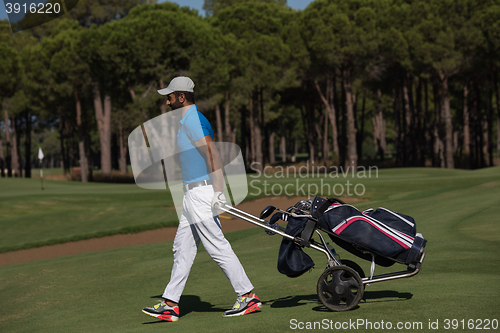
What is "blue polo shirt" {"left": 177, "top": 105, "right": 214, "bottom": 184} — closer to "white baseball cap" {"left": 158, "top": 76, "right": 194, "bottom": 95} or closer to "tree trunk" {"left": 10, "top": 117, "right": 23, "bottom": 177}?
A: "white baseball cap" {"left": 158, "top": 76, "right": 194, "bottom": 95}

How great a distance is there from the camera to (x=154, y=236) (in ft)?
51.6

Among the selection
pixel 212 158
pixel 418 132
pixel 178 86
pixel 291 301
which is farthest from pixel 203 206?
pixel 418 132

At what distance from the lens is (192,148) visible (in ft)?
17.5

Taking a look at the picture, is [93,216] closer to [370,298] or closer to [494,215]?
[494,215]

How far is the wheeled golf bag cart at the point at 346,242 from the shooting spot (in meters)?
4.84

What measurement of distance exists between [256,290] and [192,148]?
7.74ft

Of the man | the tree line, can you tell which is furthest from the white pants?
the tree line

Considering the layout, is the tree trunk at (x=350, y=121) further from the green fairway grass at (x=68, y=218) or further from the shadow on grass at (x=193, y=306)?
the shadow on grass at (x=193, y=306)

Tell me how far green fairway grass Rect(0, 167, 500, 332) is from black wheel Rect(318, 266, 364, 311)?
0.35 ft

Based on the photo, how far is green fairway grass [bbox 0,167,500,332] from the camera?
4.49 metres

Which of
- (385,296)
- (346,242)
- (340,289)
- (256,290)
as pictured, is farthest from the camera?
(256,290)

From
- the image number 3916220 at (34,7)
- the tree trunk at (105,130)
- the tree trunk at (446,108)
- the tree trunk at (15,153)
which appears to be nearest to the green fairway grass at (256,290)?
the image number 3916220 at (34,7)

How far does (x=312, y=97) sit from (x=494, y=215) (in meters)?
38.4

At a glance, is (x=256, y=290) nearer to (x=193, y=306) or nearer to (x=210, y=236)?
(x=193, y=306)
